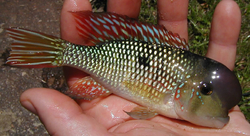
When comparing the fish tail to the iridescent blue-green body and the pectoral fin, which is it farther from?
the pectoral fin

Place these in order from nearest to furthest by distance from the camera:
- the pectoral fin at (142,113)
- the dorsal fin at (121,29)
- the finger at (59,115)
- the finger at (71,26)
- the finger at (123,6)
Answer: the finger at (59,115) < the pectoral fin at (142,113) < the dorsal fin at (121,29) < the finger at (71,26) < the finger at (123,6)

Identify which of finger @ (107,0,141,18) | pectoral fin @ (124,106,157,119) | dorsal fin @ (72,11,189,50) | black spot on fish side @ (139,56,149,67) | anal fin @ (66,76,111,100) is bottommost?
pectoral fin @ (124,106,157,119)

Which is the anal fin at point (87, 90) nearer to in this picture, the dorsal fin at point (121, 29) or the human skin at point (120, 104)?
the human skin at point (120, 104)

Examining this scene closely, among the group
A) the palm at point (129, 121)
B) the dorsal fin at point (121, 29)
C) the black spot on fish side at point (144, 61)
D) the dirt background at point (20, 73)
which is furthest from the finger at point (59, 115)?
the dirt background at point (20, 73)

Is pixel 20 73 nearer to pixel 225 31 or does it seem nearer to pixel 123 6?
pixel 123 6

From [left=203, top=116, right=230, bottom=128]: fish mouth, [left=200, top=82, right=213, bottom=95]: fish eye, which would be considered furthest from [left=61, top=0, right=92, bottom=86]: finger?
[left=203, top=116, right=230, bottom=128]: fish mouth

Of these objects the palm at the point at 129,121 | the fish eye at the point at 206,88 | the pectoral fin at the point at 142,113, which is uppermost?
the fish eye at the point at 206,88
